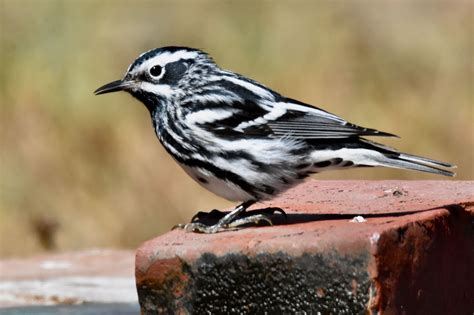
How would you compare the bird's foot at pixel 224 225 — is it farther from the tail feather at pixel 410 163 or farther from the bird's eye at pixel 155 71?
the bird's eye at pixel 155 71

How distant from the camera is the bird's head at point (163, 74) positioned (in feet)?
27.5

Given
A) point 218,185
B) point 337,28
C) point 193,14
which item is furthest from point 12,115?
point 218,185

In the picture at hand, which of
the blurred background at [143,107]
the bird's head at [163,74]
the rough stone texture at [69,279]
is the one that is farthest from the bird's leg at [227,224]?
the blurred background at [143,107]

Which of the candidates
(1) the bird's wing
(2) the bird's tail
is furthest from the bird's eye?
(2) the bird's tail

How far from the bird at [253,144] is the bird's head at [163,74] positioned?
89mm

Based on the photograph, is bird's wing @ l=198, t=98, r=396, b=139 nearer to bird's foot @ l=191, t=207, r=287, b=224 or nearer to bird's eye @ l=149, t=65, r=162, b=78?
bird's foot @ l=191, t=207, r=287, b=224

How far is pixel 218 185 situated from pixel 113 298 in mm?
1559

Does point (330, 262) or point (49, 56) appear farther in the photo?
point (49, 56)

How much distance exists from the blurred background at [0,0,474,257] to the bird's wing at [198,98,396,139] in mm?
4535

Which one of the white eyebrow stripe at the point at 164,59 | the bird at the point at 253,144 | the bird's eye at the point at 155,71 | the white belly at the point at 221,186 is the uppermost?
the white eyebrow stripe at the point at 164,59

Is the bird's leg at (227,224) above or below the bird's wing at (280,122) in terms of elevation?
below

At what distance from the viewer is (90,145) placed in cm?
1305

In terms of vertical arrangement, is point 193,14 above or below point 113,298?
above

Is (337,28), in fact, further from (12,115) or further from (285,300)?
(285,300)
